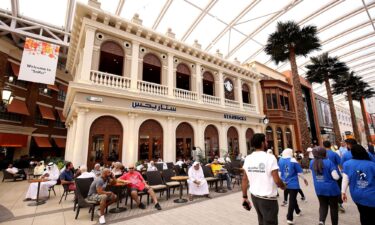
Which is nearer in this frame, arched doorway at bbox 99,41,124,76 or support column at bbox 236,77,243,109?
arched doorway at bbox 99,41,124,76

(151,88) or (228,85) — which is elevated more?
(228,85)

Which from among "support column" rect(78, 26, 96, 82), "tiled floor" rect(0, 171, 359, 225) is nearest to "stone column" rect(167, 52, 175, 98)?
"support column" rect(78, 26, 96, 82)

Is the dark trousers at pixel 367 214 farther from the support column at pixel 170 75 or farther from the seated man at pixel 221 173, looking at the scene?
the support column at pixel 170 75

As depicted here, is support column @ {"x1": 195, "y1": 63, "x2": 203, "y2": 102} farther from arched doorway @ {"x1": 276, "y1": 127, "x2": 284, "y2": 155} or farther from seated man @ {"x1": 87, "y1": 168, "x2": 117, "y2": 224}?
arched doorway @ {"x1": 276, "y1": 127, "x2": 284, "y2": 155}

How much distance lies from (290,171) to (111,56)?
35.8ft

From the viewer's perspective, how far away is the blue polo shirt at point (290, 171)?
450 cm

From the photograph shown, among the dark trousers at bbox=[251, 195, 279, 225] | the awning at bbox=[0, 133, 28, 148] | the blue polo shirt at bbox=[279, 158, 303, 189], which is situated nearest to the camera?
the dark trousers at bbox=[251, 195, 279, 225]

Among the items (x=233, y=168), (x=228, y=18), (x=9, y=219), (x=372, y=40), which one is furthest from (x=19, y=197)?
(x=372, y=40)

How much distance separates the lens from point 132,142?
33.6 ft

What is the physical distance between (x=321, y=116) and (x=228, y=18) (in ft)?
78.5

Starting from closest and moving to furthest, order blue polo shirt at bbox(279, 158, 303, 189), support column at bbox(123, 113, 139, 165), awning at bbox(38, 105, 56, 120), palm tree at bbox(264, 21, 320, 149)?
blue polo shirt at bbox(279, 158, 303, 189), support column at bbox(123, 113, 139, 165), palm tree at bbox(264, 21, 320, 149), awning at bbox(38, 105, 56, 120)

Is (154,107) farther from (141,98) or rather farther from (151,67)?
(151,67)

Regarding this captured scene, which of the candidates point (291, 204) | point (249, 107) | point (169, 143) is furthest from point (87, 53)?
point (249, 107)

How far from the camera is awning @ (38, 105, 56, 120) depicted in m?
18.8
